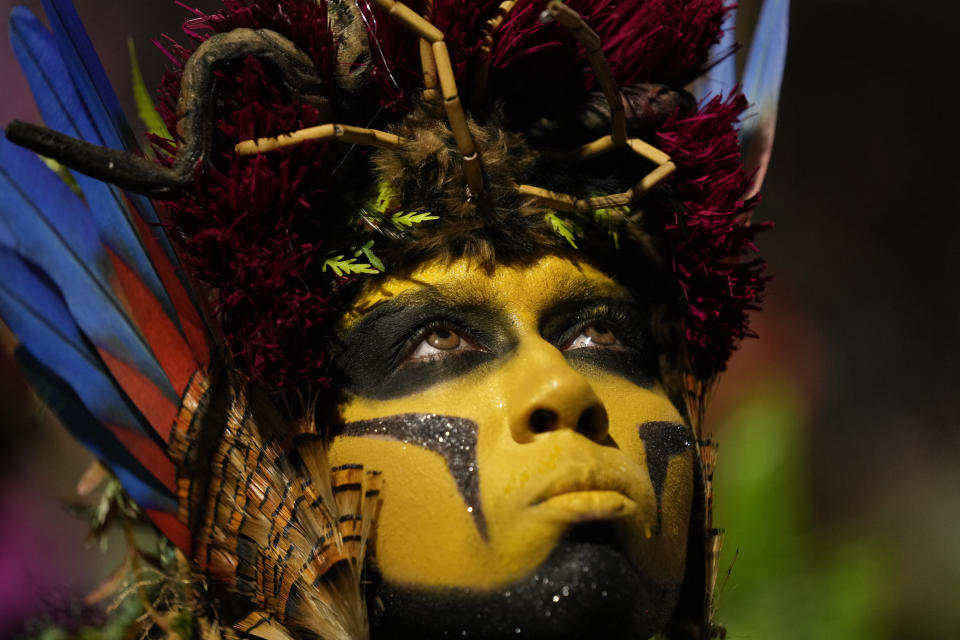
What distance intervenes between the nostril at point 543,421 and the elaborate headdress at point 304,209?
216 millimetres

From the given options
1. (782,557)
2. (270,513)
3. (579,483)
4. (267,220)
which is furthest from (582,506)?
(782,557)

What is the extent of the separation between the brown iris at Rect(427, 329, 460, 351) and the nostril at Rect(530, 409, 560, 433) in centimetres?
16

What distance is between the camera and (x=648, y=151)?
1.32m

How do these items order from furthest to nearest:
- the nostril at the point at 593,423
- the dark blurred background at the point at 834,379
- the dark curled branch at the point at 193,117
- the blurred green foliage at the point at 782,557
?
the blurred green foliage at the point at 782,557 → the dark blurred background at the point at 834,379 → the nostril at the point at 593,423 → the dark curled branch at the point at 193,117

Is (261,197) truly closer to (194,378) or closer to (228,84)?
(228,84)

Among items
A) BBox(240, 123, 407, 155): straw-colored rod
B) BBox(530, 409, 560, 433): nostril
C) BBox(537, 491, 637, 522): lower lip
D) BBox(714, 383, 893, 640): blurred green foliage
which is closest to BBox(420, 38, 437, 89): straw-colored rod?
BBox(240, 123, 407, 155): straw-colored rod

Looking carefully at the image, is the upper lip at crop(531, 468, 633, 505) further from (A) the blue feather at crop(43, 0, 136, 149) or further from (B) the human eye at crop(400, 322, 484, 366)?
(A) the blue feather at crop(43, 0, 136, 149)

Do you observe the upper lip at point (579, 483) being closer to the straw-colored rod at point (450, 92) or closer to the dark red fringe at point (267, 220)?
the dark red fringe at point (267, 220)

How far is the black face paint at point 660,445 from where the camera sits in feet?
4.17

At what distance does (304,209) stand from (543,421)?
0.40 meters

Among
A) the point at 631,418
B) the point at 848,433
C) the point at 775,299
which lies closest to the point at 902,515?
the point at 848,433

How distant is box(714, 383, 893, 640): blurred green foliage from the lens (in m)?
2.33

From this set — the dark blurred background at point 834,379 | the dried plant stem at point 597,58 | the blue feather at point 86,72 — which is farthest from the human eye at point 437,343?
the dark blurred background at point 834,379

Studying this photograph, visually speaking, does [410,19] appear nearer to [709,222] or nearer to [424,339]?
[424,339]
